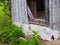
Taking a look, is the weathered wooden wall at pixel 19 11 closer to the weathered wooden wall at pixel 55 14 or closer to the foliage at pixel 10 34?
the foliage at pixel 10 34

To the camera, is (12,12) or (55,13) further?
(12,12)

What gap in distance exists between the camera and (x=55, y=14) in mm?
8609

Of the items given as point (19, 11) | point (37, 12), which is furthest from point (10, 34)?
point (37, 12)

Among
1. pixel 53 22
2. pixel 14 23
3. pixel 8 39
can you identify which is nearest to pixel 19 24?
pixel 14 23

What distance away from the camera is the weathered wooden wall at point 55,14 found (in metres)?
8.56

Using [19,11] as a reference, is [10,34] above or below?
below

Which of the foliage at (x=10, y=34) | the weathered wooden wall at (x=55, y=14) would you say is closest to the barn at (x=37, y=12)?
the weathered wooden wall at (x=55, y=14)

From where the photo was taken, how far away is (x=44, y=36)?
9227 millimetres

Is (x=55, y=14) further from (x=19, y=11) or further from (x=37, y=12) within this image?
(x=37, y=12)

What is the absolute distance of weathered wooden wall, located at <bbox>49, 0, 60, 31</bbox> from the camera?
28.1 ft

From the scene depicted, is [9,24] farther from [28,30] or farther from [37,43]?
[37,43]

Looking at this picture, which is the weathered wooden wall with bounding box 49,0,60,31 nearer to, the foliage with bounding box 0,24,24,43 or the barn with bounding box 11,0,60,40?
the barn with bounding box 11,0,60,40

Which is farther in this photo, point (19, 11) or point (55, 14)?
point (19, 11)

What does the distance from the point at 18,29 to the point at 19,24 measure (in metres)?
0.48
